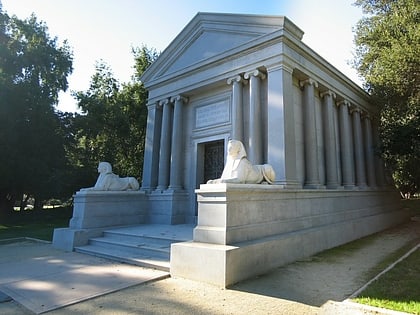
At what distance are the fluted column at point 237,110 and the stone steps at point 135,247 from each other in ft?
12.7

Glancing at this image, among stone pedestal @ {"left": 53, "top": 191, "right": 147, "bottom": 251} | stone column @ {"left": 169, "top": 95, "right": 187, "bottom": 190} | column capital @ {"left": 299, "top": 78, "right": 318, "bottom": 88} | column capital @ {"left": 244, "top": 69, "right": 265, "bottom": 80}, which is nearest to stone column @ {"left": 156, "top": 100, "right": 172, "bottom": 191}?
stone column @ {"left": 169, "top": 95, "right": 187, "bottom": 190}

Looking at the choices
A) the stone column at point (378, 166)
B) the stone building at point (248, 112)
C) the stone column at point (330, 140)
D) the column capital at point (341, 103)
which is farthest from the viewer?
the stone column at point (378, 166)

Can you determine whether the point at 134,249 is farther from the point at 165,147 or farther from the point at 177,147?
the point at 165,147

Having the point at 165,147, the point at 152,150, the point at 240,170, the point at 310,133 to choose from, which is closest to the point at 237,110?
the point at 310,133

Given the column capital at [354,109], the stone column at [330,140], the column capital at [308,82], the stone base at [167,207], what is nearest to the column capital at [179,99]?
the stone base at [167,207]

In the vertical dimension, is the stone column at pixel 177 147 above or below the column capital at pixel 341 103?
below

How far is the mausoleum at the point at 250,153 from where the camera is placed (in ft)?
19.0

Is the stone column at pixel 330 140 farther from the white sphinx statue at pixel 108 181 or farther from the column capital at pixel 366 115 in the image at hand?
the white sphinx statue at pixel 108 181

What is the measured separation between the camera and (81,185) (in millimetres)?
20641

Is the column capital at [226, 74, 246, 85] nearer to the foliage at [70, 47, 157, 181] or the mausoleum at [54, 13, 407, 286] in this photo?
the mausoleum at [54, 13, 407, 286]

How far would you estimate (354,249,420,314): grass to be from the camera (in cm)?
397

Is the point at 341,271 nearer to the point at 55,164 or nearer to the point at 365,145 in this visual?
the point at 365,145

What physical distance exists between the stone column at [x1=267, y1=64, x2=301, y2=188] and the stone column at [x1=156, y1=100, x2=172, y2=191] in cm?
504

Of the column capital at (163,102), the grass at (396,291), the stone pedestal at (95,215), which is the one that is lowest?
the grass at (396,291)
